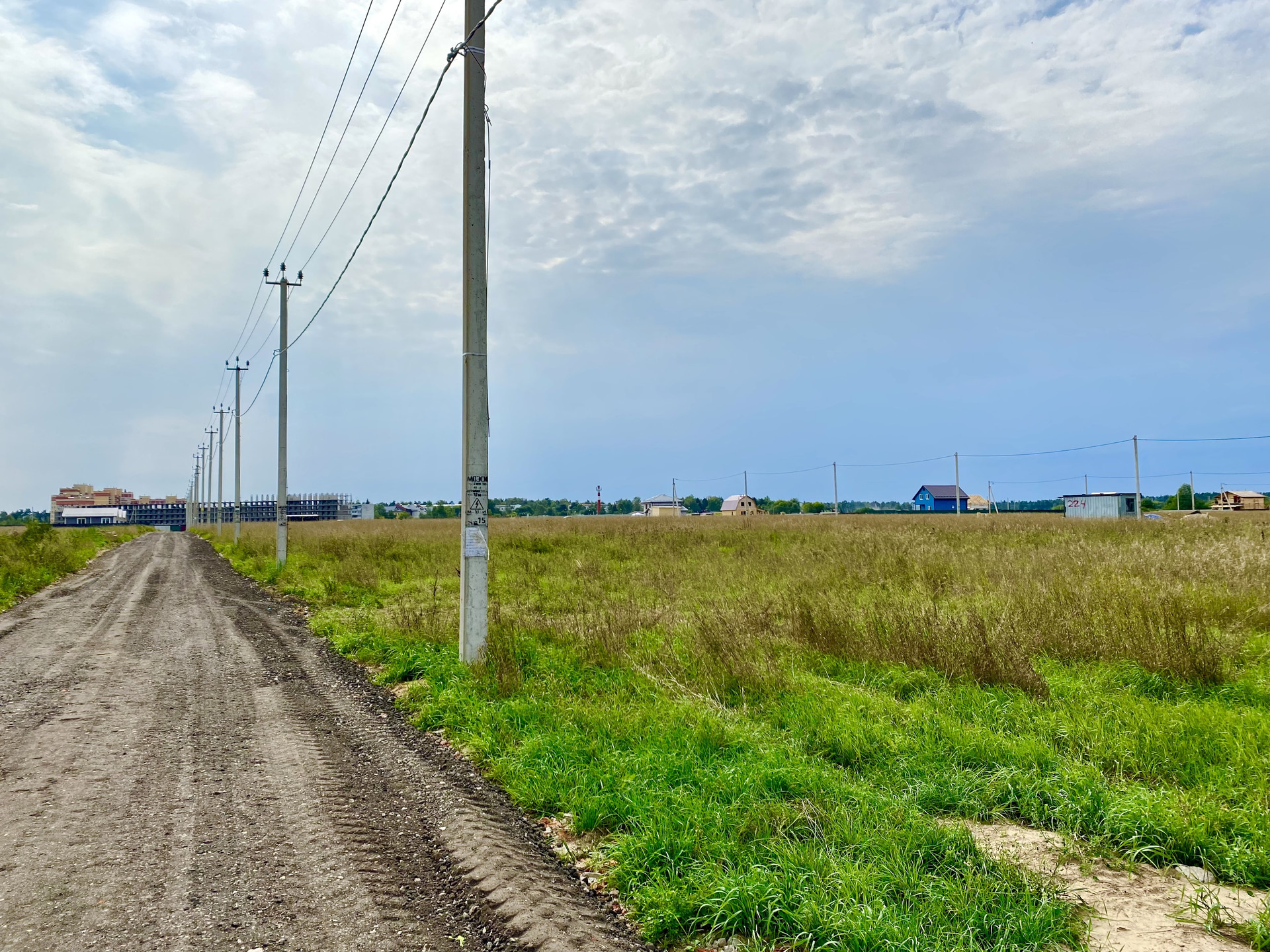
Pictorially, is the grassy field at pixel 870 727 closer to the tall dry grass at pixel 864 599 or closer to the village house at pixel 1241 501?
the tall dry grass at pixel 864 599

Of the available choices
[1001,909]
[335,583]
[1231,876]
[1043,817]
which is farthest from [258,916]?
[335,583]

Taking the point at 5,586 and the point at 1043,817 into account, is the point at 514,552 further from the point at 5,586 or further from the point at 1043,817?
the point at 1043,817

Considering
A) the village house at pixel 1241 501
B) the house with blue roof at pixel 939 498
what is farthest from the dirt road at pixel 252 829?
the house with blue roof at pixel 939 498

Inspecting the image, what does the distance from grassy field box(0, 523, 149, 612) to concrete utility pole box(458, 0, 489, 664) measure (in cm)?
1260

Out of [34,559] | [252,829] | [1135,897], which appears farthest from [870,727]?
[34,559]

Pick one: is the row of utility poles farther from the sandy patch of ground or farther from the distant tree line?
the distant tree line

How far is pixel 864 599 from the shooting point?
10.8m

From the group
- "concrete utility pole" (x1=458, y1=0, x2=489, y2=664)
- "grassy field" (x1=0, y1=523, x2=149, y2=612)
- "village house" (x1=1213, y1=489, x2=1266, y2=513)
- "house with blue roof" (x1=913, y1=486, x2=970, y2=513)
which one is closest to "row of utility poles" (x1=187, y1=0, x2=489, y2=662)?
"concrete utility pole" (x1=458, y1=0, x2=489, y2=664)

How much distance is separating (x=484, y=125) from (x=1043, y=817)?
355 inches

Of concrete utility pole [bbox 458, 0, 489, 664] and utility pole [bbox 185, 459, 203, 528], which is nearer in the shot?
concrete utility pole [bbox 458, 0, 489, 664]

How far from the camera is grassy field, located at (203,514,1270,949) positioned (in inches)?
135

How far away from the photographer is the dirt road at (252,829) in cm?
326

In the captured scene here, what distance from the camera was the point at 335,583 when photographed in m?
15.8

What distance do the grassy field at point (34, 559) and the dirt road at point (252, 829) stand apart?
11178 millimetres
